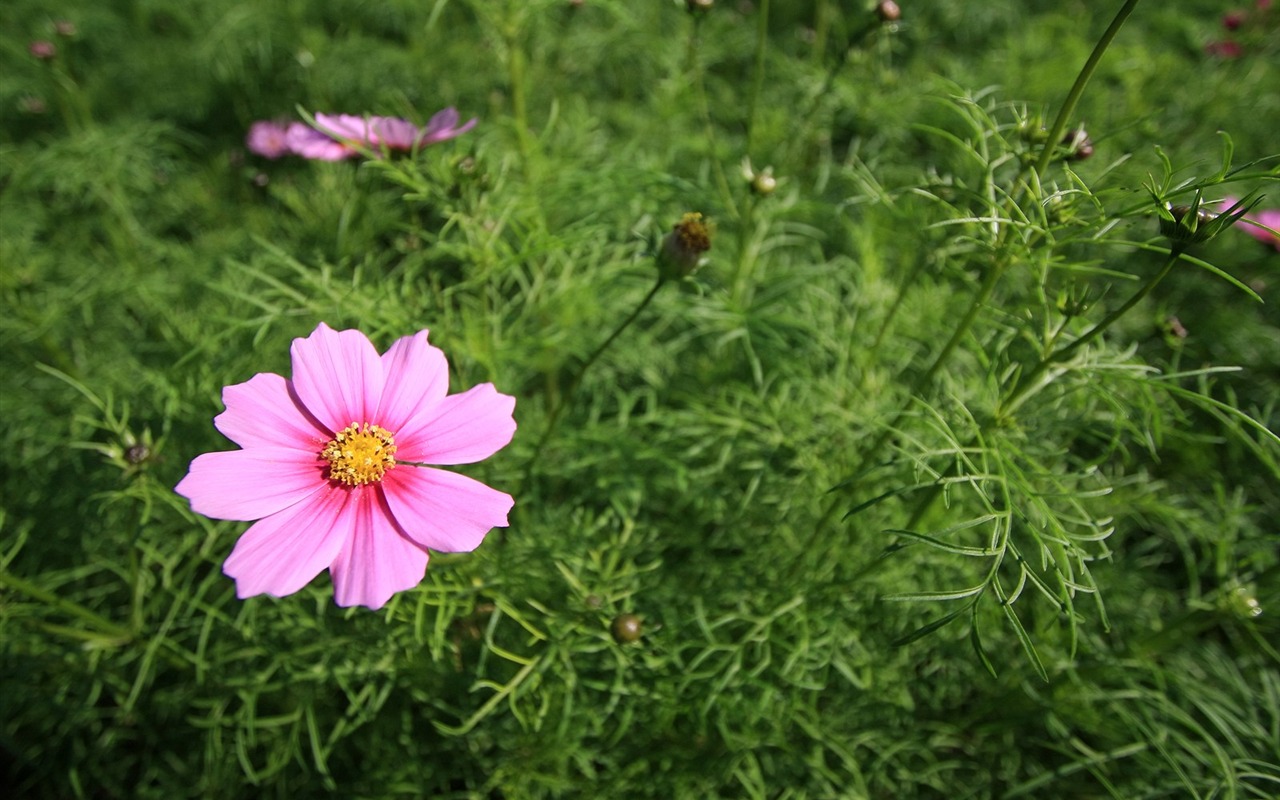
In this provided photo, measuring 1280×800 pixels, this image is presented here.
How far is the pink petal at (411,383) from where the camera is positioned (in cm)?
86

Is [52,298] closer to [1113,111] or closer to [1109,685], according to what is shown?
[1109,685]

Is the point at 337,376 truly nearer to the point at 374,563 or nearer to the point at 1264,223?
the point at 374,563

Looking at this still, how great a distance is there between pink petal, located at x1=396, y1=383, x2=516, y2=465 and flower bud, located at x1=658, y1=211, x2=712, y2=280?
0.77 ft

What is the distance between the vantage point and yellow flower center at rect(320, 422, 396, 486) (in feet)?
2.73

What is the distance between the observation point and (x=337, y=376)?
854mm

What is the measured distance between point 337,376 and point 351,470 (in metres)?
0.11

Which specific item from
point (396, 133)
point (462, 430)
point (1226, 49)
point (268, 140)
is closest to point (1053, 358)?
point (462, 430)

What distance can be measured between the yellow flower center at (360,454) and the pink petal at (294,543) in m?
0.02

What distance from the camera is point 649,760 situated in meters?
1.23

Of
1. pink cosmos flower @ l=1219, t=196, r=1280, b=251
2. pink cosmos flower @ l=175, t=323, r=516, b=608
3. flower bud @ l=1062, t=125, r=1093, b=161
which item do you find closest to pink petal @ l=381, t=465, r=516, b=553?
pink cosmos flower @ l=175, t=323, r=516, b=608

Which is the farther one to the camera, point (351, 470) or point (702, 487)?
point (702, 487)

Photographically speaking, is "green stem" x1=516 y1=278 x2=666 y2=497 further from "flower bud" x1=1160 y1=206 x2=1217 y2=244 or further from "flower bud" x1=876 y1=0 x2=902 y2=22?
"flower bud" x1=876 y1=0 x2=902 y2=22

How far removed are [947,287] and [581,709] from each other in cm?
101

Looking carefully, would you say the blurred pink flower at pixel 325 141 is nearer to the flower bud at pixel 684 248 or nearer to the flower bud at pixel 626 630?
the flower bud at pixel 684 248
